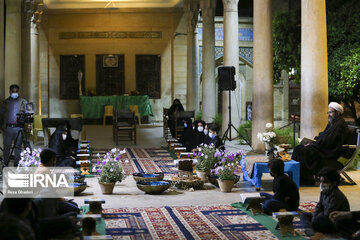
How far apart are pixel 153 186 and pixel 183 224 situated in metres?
1.99

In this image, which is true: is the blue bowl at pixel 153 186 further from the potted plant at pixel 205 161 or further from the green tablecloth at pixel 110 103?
the green tablecloth at pixel 110 103

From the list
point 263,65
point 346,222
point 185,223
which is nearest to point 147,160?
point 263,65

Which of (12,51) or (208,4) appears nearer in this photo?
(12,51)

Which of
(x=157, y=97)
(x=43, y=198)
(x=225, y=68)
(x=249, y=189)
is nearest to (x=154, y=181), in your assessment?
(x=249, y=189)

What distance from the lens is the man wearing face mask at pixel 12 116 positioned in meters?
11.7

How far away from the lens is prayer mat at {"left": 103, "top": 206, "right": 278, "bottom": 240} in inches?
268

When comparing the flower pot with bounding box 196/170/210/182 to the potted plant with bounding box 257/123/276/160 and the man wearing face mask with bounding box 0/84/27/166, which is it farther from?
the man wearing face mask with bounding box 0/84/27/166

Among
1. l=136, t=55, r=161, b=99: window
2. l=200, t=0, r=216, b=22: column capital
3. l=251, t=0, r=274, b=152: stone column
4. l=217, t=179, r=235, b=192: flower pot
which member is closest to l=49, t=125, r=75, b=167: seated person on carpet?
l=217, t=179, r=235, b=192: flower pot

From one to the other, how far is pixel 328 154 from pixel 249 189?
1459mm

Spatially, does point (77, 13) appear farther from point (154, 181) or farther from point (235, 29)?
point (154, 181)

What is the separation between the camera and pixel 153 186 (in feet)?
30.3

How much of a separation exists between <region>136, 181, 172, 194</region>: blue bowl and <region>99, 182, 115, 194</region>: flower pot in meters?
0.42

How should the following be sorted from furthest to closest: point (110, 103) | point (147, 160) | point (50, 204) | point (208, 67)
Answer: point (110, 103), point (208, 67), point (147, 160), point (50, 204)

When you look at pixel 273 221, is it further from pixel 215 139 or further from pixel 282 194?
pixel 215 139
